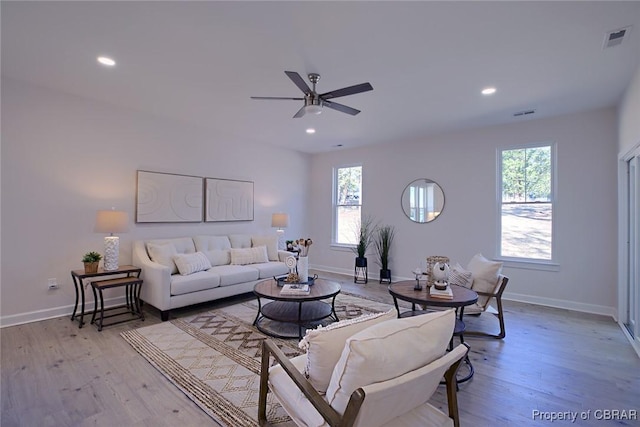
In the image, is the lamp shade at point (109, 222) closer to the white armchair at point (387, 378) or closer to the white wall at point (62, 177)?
the white wall at point (62, 177)

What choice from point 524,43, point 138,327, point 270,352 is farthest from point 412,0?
point 138,327

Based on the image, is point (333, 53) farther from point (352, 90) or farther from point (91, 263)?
point (91, 263)

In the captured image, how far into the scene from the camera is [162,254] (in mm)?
4199

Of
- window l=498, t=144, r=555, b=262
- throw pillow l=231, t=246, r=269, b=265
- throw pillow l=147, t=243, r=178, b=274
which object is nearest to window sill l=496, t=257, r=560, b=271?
window l=498, t=144, r=555, b=262

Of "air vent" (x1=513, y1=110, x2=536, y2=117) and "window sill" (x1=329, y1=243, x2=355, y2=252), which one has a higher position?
"air vent" (x1=513, y1=110, x2=536, y2=117)

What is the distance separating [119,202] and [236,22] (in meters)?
3.23

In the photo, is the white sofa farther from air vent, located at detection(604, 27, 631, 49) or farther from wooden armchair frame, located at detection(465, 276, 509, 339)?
air vent, located at detection(604, 27, 631, 49)

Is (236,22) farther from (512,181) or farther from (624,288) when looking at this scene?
(624,288)

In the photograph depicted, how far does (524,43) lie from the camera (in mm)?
2609

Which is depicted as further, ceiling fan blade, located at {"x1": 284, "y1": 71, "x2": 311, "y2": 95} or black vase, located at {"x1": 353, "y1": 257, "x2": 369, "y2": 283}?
black vase, located at {"x1": 353, "y1": 257, "x2": 369, "y2": 283}

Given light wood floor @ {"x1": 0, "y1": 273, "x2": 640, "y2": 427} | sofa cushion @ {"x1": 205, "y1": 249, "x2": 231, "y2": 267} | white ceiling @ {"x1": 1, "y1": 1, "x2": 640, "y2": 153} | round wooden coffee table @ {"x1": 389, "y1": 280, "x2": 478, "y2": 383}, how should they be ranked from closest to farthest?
1. light wood floor @ {"x1": 0, "y1": 273, "x2": 640, "y2": 427}
2. white ceiling @ {"x1": 1, "y1": 1, "x2": 640, "y2": 153}
3. round wooden coffee table @ {"x1": 389, "y1": 280, "x2": 478, "y2": 383}
4. sofa cushion @ {"x1": 205, "y1": 249, "x2": 231, "y2": 267}

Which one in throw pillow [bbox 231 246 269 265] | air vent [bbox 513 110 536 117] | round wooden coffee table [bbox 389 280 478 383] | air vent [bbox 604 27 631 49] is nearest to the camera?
air vent [bbox 604 27 631 49]

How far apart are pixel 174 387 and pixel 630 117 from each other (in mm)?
5223

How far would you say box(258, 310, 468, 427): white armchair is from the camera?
1.17m
